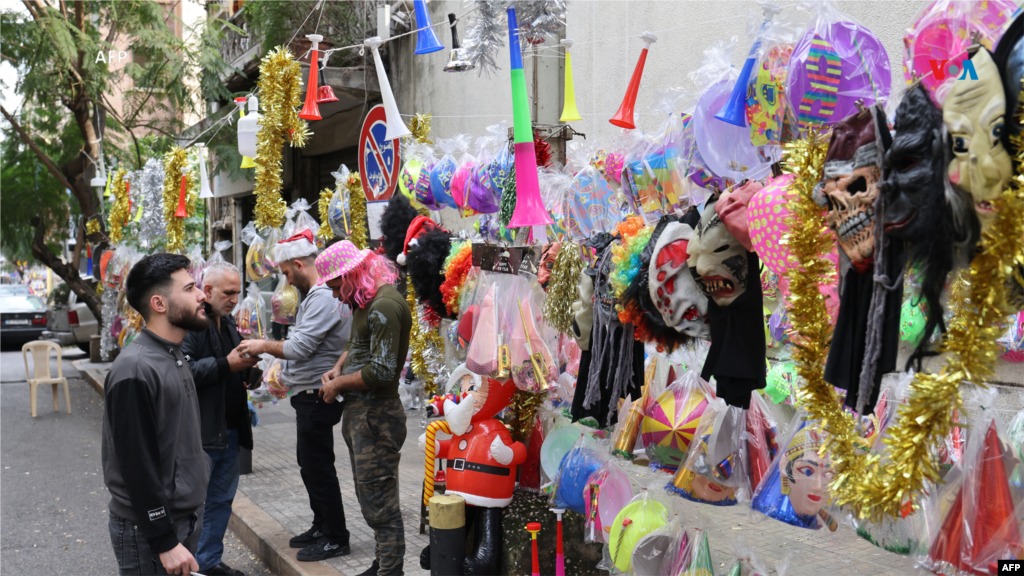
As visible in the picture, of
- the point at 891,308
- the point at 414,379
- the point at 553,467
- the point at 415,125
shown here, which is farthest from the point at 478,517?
the point at 414,379

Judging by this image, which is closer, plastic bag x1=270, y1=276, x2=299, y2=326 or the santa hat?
the santa hat

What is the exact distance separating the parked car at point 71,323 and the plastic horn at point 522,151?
16.5 metres

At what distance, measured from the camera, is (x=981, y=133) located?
5.25ft

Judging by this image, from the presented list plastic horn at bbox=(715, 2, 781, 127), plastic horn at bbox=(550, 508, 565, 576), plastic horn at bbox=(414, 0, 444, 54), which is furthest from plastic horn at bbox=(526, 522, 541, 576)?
plastic horn at bbox=(414, 0, 444, 54)

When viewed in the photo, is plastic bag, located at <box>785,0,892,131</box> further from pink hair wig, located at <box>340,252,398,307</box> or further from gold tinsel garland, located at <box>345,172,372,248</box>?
gold tinsel garland, located at <box>345,172,372,248</box>

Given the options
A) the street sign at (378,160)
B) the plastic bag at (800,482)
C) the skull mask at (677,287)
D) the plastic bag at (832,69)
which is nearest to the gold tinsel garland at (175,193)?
the street sign at (378,160)

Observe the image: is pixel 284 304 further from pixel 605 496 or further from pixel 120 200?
pixel 605 496

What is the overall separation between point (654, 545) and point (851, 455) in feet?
4.05

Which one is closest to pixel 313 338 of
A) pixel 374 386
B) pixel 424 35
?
pixel 374 386

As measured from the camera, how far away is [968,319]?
1729 mm

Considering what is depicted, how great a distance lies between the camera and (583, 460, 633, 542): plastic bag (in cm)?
343

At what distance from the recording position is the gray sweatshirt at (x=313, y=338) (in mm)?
4727

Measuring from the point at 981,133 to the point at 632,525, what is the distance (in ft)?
7.04

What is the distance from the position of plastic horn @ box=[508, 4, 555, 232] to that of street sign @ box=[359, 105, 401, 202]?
282cm
